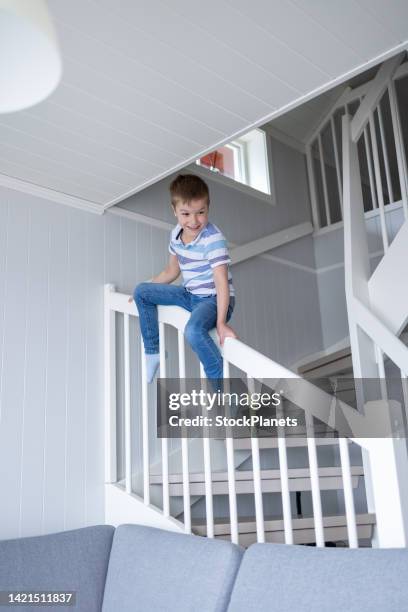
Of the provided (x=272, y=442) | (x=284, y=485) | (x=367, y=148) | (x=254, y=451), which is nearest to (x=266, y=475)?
(x=272, y=442)

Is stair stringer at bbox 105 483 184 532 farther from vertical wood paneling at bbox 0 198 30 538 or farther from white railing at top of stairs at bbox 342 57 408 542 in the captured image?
white railing at top of stairs at bbox 342 57 408 542

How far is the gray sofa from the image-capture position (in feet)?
4.56

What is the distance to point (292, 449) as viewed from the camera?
3.74m

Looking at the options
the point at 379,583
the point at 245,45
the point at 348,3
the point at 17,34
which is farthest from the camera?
the point at 245,45

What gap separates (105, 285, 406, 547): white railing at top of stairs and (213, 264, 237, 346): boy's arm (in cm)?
7

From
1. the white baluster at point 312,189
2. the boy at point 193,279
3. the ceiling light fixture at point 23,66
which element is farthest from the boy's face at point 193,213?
the white baluster at point 312,189

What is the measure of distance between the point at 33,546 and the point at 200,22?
1957 mm

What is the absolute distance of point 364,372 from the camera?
268 centimetres

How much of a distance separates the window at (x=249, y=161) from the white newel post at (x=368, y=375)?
3.86 feet

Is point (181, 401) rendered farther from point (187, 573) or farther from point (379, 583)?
point (379, 583)

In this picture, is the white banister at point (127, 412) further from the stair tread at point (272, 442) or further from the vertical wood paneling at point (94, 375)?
the stair tread at point (272, 442)

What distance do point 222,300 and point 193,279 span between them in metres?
0.31

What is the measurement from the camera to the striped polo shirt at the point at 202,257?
2523 mm

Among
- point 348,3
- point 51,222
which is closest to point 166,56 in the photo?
point 348,3
